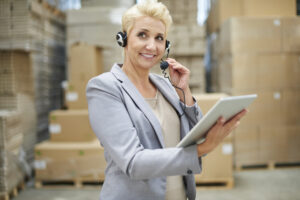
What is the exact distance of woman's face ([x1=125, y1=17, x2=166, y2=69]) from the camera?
3.99ft

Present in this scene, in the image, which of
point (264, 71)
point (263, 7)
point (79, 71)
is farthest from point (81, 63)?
point (263, 7)

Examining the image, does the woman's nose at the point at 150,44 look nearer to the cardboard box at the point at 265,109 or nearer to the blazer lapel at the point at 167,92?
the blazer lapel at the point at 167,92

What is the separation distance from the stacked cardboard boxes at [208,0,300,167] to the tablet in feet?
11.1

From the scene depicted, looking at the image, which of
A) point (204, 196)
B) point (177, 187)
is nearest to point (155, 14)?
point (177, 187)

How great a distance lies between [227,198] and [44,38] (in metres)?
3.22

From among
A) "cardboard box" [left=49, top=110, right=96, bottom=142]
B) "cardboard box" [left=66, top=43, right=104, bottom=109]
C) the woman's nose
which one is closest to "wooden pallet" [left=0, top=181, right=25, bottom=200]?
"cardboard box" [left=49, top=110, right=96, bottom=142]

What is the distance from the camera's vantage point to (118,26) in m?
4.52

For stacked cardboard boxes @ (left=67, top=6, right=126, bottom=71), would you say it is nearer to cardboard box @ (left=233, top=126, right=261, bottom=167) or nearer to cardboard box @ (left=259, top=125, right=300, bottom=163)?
cardboard box @ (left=233, top=126, right=261, bottom=167)

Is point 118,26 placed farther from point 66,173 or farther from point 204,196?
point 204,196

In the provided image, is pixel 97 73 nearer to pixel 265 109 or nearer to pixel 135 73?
pixel 265 109

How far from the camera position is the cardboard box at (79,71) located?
3.84 m

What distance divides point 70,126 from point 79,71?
681 mm

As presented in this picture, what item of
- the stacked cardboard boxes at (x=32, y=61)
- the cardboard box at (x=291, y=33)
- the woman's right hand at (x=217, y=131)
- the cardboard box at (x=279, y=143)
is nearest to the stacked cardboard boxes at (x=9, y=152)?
the stacked cardboard boxes at (x=32, y=61)

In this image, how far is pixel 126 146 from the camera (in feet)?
3.28
